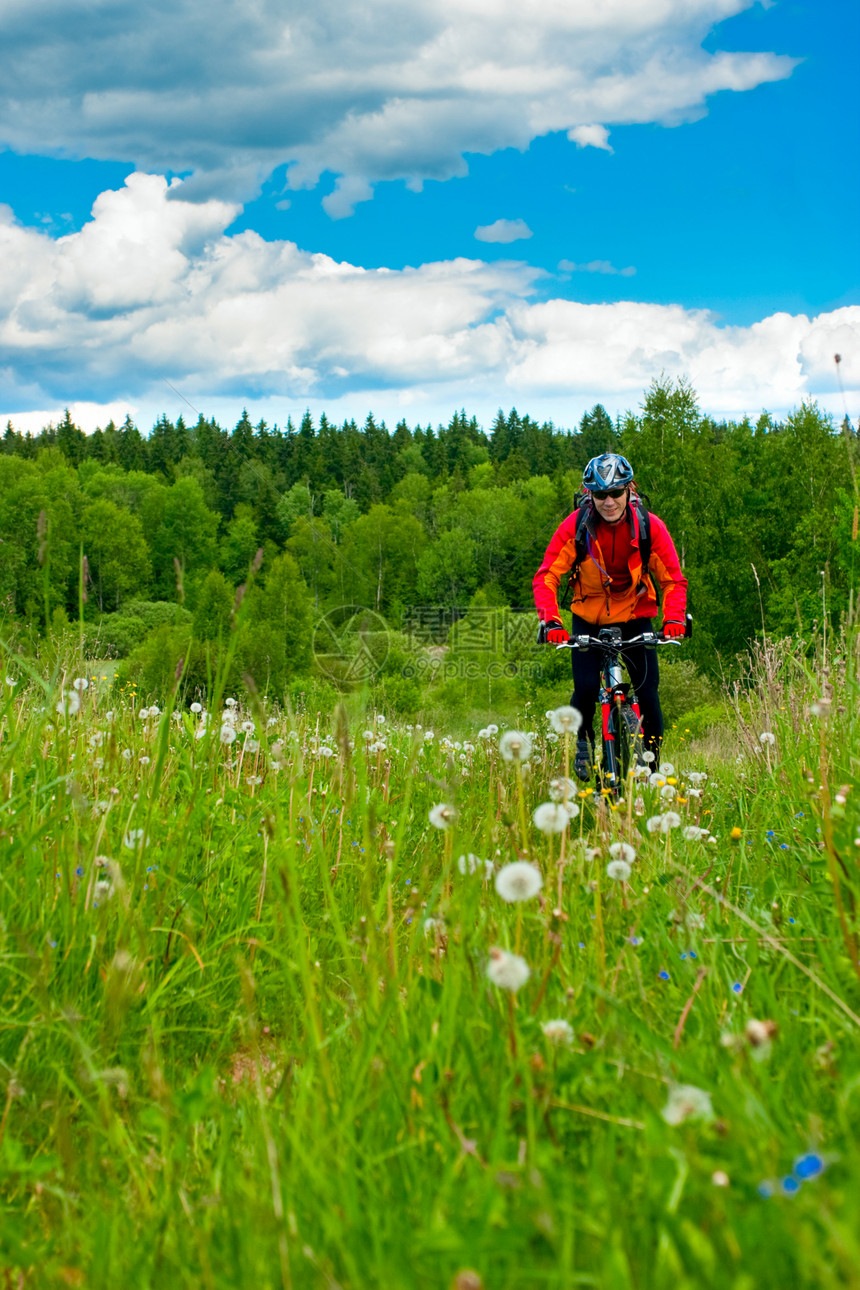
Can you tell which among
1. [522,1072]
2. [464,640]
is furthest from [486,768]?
[464,640]

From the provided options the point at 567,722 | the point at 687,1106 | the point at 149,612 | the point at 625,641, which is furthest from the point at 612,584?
the point at 149,612

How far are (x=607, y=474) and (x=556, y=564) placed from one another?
820 mm

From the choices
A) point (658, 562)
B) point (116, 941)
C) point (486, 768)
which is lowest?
point (486, 768)

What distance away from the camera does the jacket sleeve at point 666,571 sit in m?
6.30

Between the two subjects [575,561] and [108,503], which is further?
[108,503]

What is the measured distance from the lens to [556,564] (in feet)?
21.6

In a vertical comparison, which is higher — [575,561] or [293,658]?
[575,561]

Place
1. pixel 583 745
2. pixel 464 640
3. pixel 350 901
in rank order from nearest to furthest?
1. pixel 350 901
2. pixel 583 745
3. pixel 464 640

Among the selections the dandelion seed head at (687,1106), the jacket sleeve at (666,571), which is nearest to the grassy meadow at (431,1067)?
the dandelion seed head at (687,1106)

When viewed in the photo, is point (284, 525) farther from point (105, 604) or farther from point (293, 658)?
point (293, 658)

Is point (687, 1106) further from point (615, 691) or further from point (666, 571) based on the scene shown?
point (666, 571)

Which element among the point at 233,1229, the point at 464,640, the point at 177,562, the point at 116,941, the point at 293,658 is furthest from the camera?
the point at 464,640

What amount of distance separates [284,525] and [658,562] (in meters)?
76.4

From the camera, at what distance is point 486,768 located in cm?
698
